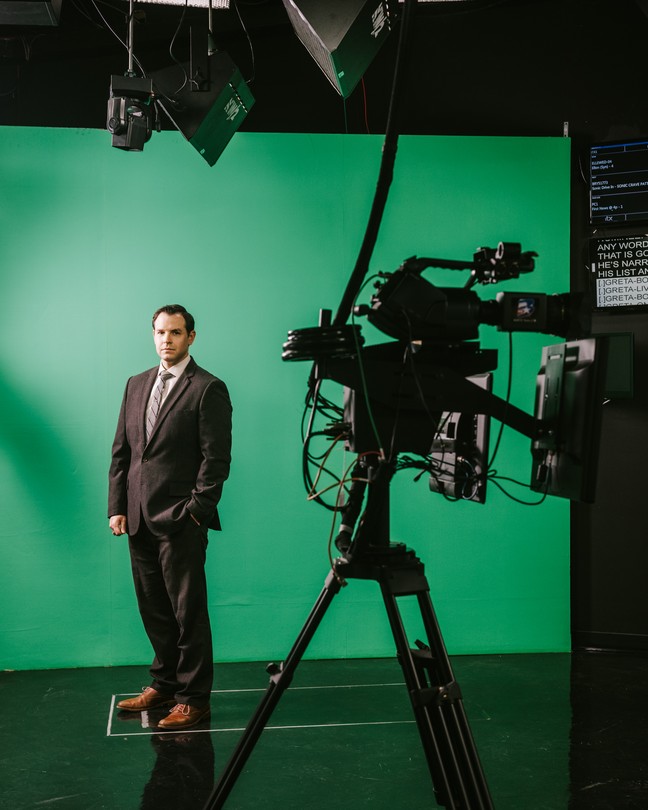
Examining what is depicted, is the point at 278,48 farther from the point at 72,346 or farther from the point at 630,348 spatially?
the point at 630,348

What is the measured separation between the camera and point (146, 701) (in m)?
3.43

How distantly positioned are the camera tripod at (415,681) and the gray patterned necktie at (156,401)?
1.67 m

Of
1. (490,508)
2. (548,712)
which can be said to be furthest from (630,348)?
(548,712)

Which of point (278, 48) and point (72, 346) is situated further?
point (278, 48)

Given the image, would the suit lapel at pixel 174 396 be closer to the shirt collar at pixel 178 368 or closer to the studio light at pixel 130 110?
the shirt collar at pixel 178 368

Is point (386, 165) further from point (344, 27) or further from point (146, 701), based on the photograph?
point (146, 701)

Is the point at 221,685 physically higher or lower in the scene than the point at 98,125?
lower

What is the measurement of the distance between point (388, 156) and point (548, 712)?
2.55m

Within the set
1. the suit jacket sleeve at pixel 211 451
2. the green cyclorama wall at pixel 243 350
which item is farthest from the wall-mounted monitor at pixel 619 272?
the suit jacket sleeve at pixel 211 451

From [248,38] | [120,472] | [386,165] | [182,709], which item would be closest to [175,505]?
[120,472]

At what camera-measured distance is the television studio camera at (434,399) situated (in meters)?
1.78

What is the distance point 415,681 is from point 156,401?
199 centimetres

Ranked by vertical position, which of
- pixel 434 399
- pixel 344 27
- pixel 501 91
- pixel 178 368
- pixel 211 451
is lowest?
pixel 211 451

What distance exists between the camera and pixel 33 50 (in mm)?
4340
